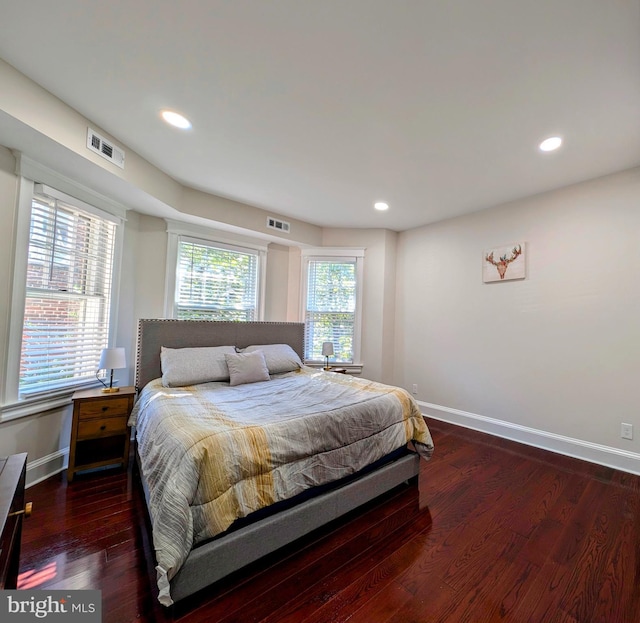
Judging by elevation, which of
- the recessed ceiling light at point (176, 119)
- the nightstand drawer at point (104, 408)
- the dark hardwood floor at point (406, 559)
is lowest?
the dark hardwood floor at point (406, 559)

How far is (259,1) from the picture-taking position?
1404 mm

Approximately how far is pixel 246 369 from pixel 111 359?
1.15 m

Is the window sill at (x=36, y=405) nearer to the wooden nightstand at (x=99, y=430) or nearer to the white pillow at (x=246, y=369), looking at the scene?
the wooden nightstand at (x=99, y=430)

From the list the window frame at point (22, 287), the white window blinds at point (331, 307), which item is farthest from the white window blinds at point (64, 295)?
the white window blinds at point (331, 307)

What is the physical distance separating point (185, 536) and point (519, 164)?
357 centimetres

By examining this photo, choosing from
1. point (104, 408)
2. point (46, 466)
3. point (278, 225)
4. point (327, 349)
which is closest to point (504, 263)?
point (327, 349)

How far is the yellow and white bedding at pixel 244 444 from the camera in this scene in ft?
4.52

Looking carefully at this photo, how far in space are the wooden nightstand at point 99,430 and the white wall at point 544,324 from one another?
358 cm

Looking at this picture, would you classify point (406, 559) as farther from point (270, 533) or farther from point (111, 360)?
point (111, 360)

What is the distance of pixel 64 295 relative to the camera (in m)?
2.64

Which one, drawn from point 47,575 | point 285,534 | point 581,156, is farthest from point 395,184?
point 47,575

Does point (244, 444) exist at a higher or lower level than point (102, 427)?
higher

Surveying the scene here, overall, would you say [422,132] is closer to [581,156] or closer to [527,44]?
[527,44]

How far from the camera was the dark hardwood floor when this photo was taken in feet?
4.59
